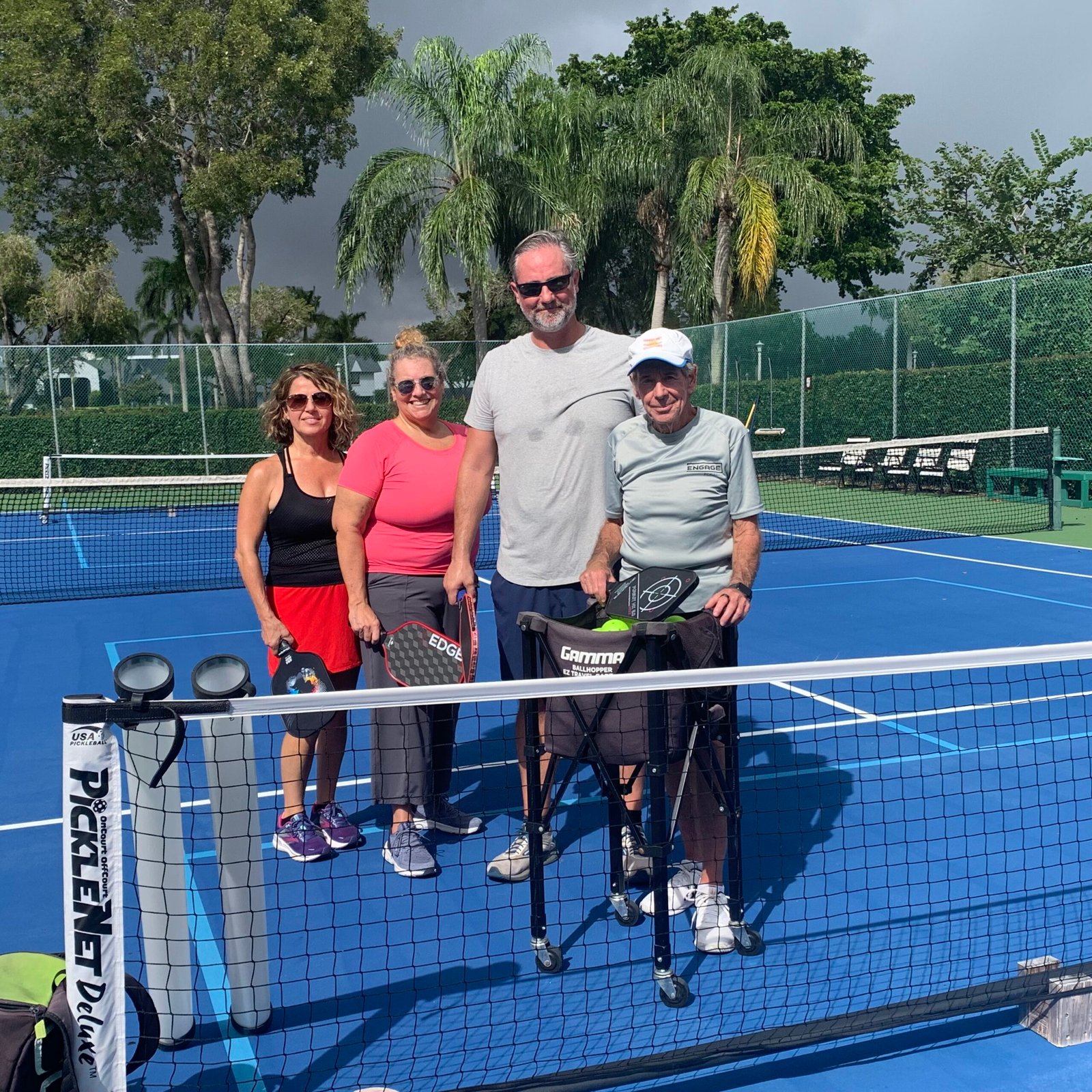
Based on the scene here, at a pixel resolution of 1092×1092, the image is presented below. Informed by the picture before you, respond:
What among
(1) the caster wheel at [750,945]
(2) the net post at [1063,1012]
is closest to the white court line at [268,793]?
(1) the caster wheel at [750,945]

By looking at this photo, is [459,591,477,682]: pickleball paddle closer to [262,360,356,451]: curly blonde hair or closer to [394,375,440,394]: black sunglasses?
Result: [394,375,440,394]: black sunglasses

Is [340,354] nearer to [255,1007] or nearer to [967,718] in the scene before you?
[967,718]

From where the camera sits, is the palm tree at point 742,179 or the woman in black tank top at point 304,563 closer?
the woman in black tank top at point 304,563

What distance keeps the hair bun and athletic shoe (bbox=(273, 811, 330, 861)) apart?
1.83 m

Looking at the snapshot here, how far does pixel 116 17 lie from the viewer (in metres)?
25.6

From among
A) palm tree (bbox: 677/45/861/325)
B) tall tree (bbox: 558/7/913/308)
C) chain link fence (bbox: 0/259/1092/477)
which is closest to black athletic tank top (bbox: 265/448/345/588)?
chain link fence (bbox: 0/259/1092/477)

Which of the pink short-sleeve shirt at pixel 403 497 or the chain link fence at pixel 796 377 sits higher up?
the chain link fence at pixel 796 377

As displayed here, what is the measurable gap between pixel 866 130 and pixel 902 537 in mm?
26563

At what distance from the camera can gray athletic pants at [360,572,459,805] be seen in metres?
4.00

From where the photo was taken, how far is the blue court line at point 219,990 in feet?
9.48

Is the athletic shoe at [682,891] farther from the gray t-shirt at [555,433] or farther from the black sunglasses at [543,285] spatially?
the black sunglasses at [543,285]

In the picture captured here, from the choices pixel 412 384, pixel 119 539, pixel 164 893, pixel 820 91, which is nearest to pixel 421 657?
pixel 412 384

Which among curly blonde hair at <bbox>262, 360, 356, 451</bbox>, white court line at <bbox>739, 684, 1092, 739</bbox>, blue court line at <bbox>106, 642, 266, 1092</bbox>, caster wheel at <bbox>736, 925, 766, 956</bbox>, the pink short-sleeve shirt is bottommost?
blue court line at <bbox>106, 642, 266, 1092</bbox>

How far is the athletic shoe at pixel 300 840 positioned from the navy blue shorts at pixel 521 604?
36.7 inches
